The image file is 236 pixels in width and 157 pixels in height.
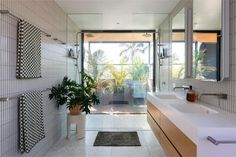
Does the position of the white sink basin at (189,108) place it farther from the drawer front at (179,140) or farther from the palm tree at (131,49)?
the palm tree at (131,49)

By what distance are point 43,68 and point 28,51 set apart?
66cm

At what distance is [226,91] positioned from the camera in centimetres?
195

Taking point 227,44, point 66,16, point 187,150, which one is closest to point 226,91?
point 227,44

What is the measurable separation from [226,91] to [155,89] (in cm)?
334

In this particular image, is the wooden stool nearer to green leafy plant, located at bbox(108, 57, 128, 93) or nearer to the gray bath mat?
the gray bath mat

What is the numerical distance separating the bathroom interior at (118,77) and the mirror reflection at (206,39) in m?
0.01

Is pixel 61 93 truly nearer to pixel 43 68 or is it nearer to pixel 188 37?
pixel 43 68

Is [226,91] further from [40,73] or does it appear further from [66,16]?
[66,16]

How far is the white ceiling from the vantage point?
3.62 meters

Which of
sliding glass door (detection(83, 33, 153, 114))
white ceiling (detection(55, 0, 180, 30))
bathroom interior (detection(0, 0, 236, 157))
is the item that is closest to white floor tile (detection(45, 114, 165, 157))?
bathroom interior (detection(0, 0, 236, 157))

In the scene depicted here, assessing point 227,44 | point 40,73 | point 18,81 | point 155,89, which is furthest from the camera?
point 155,89

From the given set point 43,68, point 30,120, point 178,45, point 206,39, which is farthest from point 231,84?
point 43,68

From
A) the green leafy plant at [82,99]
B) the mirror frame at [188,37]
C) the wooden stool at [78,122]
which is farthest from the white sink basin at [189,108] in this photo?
Result: the wooden stool at [78,122]

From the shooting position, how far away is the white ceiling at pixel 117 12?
362 cm
